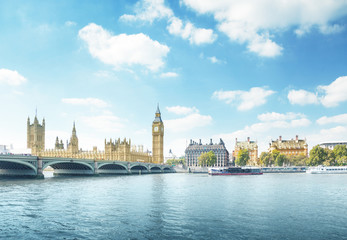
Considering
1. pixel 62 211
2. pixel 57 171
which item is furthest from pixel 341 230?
pixel 57 171

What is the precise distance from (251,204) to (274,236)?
1360cm

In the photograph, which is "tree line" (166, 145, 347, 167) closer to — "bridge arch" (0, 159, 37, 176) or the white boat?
the white boat

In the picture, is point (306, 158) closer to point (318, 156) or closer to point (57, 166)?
point (318, 156)

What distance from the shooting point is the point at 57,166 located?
322 ft

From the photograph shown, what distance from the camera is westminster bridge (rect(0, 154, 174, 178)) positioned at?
66562 millimetres

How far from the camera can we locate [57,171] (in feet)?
336

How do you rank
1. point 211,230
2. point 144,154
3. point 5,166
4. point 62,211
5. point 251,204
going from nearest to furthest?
point 211,230 < point 62,211 < point 251,204 < point 5,166 < point 144,154

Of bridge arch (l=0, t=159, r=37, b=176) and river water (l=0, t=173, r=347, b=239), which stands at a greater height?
bridge arch (l=0, t=159, r=37, b=176)

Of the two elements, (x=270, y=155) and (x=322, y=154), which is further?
(x=270, y=155)

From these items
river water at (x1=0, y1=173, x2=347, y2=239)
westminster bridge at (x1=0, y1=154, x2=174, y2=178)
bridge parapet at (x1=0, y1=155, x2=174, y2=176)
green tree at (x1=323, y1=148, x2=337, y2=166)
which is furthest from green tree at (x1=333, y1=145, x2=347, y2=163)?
river water at (x1=0, y1=173, x2=347, y2=239)

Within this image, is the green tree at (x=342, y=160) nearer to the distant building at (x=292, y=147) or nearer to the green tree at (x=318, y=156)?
the green tree at (x=318, y=156)

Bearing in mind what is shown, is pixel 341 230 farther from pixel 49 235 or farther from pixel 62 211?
pixel 62 211

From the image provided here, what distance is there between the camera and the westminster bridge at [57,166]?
2621 inches

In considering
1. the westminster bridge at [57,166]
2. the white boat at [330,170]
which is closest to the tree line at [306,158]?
the white boat at [330,170]
